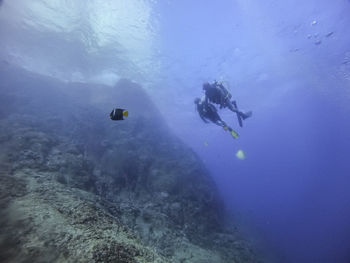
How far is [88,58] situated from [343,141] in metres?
80.8

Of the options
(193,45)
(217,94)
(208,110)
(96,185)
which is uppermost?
(193,45)

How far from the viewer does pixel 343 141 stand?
5853 centimetres

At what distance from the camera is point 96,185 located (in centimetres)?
621

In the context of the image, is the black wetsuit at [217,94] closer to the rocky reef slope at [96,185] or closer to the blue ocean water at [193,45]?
the blue ocean water at [193,45]

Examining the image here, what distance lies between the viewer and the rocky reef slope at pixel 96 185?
7.09 ft

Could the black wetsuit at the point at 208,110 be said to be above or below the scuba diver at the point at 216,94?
below

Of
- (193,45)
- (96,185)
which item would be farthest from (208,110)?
(193,45)

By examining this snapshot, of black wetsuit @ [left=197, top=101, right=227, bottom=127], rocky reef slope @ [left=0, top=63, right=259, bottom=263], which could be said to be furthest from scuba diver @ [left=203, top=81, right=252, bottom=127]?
rocky reef slope @ [left=0, top=63, right=259, bottom=263]

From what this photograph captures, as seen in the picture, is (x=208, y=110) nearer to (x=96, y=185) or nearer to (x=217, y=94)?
(x=217, y=94)

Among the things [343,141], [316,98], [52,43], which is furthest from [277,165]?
[52,43]

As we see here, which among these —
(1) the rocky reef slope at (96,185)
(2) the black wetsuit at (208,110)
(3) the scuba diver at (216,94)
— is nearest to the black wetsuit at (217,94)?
(3) the scuba diver at (216,94)

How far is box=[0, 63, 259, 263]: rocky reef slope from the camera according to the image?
2.16 meters

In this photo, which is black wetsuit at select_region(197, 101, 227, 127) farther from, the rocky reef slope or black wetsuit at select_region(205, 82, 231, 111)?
the rocky reef slope

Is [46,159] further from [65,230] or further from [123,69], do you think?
[123,69]
